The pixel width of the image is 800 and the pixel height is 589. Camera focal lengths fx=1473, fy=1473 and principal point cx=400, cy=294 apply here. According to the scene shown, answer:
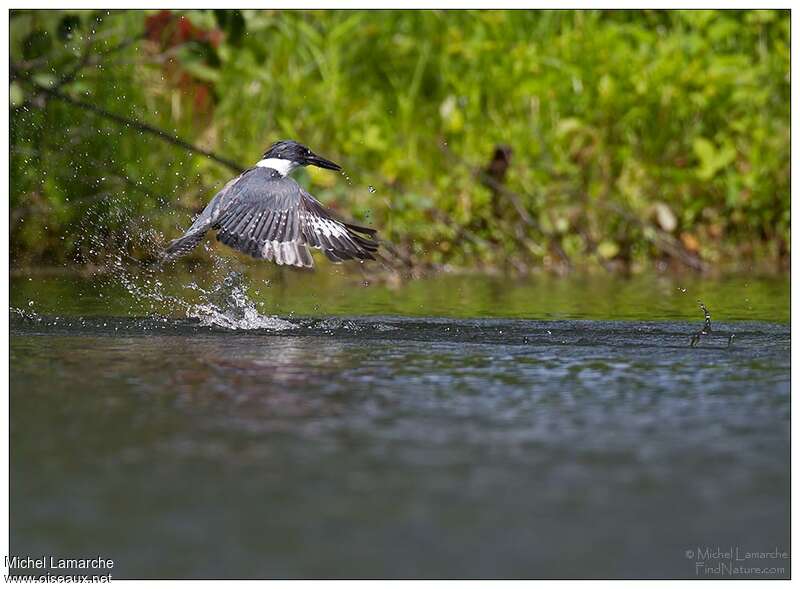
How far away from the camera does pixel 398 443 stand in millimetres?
3875

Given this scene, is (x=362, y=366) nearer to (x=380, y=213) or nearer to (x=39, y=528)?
(x=39, y=528)

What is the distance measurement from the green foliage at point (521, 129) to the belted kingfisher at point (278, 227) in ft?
9.59

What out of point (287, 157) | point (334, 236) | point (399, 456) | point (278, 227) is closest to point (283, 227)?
point (278, 227)

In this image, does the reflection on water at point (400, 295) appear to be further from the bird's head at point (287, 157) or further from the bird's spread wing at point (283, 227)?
the bird's head at point (287, 157)

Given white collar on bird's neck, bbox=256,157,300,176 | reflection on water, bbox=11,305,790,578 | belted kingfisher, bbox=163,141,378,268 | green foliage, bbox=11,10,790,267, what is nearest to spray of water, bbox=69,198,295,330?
green foliage, bbox=11,10,790,267

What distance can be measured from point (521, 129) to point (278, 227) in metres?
4.20

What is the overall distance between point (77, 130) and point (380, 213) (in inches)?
83.6

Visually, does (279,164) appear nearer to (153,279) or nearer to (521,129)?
(153,279)

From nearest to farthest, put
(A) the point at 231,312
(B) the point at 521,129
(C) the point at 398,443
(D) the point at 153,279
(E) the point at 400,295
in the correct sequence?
(C) the point at 398,443 → (A) the point at 231,312 → (E) the point at 400,295 → (D) the point at 153,279 → (B) the point at 521,129

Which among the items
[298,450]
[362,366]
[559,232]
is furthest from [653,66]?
[298,450]

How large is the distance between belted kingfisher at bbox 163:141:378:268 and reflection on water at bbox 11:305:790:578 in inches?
30.5

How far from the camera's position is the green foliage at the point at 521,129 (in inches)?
397

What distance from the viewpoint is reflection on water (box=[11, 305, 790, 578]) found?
3.01 meters

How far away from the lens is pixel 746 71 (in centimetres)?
1045
